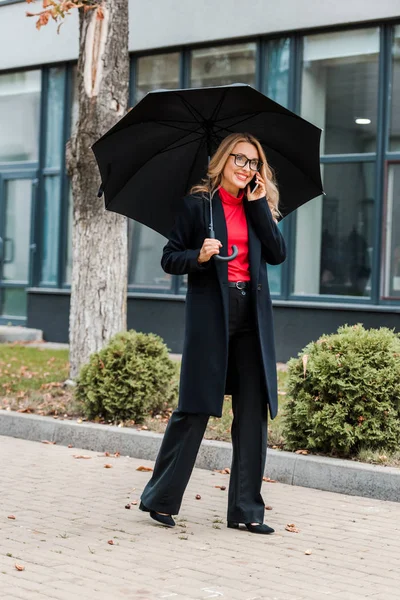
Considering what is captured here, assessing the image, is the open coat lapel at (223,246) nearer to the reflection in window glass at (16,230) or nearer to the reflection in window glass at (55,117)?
the reflection in window glass at (55,117)

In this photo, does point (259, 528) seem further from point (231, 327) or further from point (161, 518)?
point (231, 327)

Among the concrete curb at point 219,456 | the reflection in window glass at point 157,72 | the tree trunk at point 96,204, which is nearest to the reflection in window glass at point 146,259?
the reflection in window glass at point 157,72

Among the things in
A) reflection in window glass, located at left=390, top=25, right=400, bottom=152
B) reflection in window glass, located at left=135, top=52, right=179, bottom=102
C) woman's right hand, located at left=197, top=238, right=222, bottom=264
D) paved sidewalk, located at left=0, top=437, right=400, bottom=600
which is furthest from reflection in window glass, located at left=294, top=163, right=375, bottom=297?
woman's right hand, located at left=197, top=238, right=222, bottom=264

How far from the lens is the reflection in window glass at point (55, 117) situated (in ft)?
55.6

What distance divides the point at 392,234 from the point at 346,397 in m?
6.87

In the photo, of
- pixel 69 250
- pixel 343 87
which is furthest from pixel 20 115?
pixel 343 87

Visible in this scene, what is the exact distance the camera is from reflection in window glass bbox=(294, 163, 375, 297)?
1369 cm

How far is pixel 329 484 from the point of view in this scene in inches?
270

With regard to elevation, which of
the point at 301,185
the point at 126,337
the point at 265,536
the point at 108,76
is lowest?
the point at 265,536

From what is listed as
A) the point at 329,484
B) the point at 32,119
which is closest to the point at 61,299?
the point at 32,119

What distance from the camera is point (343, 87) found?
46.0 feet

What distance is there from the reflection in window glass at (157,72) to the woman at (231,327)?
33.6 feet

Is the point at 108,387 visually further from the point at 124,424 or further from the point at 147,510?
the point at 147,510

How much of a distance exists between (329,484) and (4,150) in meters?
12.6
